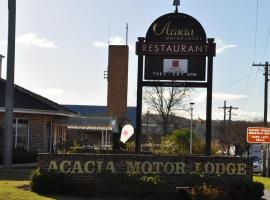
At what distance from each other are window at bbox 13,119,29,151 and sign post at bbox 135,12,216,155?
14.7m

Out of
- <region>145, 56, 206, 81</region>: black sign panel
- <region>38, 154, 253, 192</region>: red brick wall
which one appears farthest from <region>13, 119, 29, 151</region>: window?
<region>38, 154, 253, 192</region>: red brick wall

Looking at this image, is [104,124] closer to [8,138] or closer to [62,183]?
[8,138]

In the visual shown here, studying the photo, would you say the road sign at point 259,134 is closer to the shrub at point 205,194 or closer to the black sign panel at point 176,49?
the black sign panel at point 176,49

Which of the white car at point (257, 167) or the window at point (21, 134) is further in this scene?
the white car at point (257, 167)

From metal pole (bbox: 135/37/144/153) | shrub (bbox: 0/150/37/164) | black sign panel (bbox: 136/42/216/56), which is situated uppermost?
black sign panel (bbox: 136/42/216/56)

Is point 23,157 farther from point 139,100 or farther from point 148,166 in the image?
point 148,166

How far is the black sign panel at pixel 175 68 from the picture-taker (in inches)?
794

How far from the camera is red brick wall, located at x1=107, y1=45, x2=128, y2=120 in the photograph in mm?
79812

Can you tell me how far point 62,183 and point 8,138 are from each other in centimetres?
876

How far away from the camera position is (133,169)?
17891 millimetres

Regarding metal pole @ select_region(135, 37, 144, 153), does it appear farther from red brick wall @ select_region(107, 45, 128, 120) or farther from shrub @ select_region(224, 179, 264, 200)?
red brick wall @ select_region(107, 45, 128, 120)

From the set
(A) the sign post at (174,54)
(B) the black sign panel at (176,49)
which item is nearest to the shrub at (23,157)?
(A) the sign post at (174,54)

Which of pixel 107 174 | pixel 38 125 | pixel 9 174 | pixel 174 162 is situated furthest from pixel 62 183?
pixel 38 125

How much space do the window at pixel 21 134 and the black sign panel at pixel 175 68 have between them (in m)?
15.0
